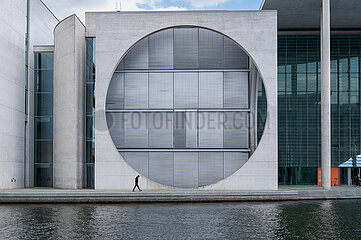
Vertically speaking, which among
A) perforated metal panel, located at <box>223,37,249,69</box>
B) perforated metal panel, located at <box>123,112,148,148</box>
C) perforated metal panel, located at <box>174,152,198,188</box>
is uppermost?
perforated metal panel, located at <box>223,37,249,69</box>

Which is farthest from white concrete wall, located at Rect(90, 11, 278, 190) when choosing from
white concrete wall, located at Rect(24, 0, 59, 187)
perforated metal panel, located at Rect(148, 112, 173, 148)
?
white concrete wall, located at Rect(24, 0, 59, 187)

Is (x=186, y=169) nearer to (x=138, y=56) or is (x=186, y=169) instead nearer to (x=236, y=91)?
(x=236, y=91)

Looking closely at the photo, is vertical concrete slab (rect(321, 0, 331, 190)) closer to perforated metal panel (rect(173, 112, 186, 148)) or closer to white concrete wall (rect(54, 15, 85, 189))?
perforated metal panel (rect(173, 112, 186, 148))

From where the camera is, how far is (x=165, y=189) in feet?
99.0

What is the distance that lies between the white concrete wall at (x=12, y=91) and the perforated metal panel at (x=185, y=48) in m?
11.1

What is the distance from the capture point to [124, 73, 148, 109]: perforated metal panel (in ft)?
107

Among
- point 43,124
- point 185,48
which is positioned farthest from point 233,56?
point 43,124

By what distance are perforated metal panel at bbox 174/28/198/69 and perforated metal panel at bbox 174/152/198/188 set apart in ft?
19.7

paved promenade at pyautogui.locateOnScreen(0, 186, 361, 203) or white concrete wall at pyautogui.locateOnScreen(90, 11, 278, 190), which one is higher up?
white concrete wall at pyautogui.locateOnScreen(90, 11, 278, 190)

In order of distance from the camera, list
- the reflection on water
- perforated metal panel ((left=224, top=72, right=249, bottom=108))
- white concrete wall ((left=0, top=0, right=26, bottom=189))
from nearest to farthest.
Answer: the reflection on water
white concrete wall ((left=0, top=0, right=26, bottom=189))
perforated metal panel ((left=224, top=72, right=249, bottom=108))

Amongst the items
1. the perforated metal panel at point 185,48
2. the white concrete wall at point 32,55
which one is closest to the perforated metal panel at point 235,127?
the perforated metal panel at point 185,48

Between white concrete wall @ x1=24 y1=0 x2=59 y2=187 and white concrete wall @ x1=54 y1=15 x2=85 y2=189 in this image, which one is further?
white concrete wall @ x1=24 y1=0 x2=59 y2=187

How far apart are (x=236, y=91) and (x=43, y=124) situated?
14.4 meters

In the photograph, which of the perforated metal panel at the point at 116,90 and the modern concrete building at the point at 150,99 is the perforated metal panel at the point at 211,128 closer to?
the modern concrete building at the point at 150,99
